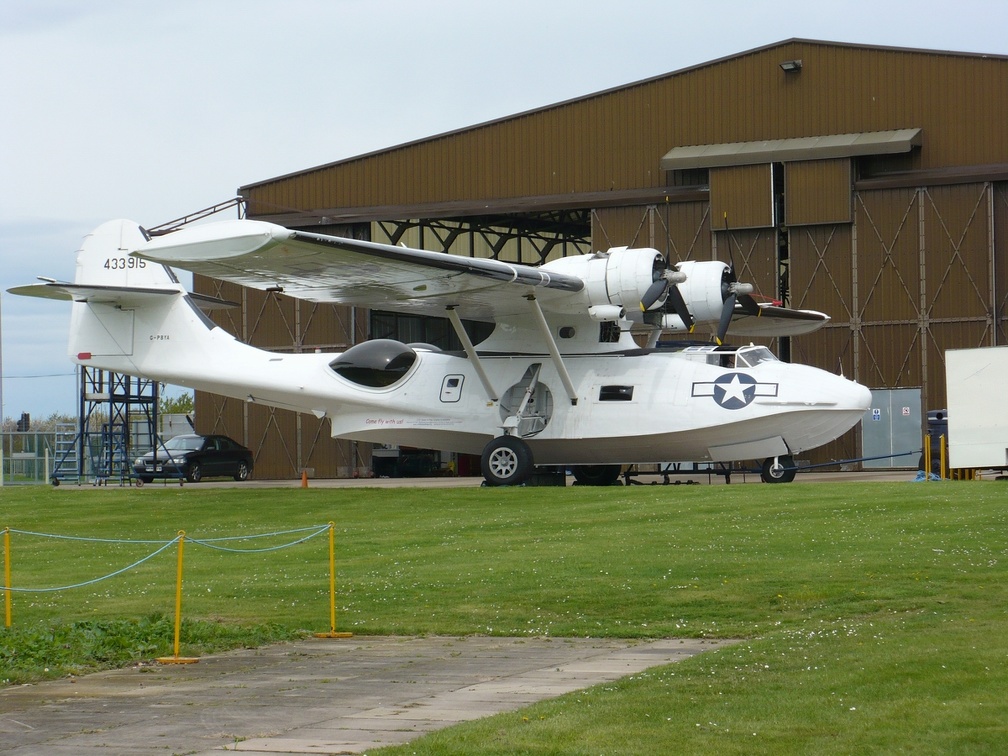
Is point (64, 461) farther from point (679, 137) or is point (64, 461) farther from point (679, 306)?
point (679, 306)

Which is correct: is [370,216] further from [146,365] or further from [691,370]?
[691,370]

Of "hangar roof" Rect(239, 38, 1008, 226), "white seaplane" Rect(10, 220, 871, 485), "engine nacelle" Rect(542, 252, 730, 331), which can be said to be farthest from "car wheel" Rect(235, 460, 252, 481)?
"engine nacelle" Rect(542, 252, 730, 331)

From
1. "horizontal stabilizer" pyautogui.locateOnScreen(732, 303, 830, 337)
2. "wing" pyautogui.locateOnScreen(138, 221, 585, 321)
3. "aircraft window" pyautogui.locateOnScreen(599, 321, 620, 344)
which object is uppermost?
"wing" pyautogui.locateOnScreen(138, 221, 585, 321)

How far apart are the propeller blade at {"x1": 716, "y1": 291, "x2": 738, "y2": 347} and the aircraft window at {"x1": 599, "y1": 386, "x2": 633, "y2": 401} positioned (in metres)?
2.35

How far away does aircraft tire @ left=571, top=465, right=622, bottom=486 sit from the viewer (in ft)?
105

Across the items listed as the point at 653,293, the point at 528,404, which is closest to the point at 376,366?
the point at 528,404

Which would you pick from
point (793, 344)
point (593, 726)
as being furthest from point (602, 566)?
point (793, 344)

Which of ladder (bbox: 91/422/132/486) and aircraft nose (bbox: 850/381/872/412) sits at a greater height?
aircraft nose (bbox: 850/381/872/412)

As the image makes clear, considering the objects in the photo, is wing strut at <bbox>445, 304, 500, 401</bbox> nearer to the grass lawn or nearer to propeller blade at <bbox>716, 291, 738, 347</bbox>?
the grass lawn

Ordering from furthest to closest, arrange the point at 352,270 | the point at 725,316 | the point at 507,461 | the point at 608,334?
the point at 608,334 → the point at 507,461 → the point at 725,316 → the point at 352,270

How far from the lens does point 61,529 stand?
23.9 m

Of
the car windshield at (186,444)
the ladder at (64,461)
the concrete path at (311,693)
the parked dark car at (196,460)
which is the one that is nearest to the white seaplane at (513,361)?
the parked dark car at (196,460)

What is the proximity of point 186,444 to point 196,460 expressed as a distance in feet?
2.49

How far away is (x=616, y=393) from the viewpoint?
1102 inches
